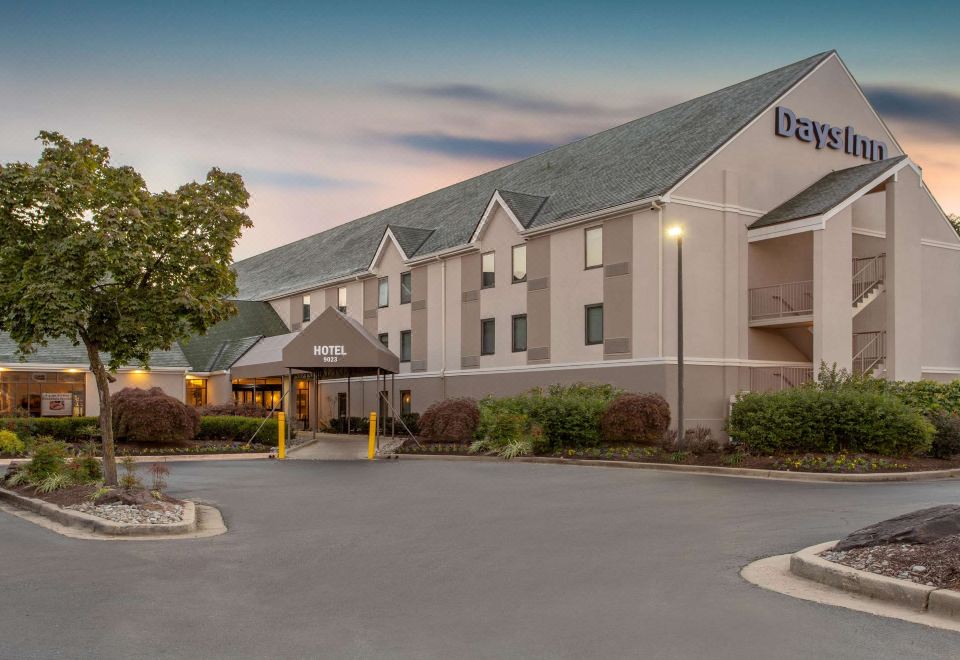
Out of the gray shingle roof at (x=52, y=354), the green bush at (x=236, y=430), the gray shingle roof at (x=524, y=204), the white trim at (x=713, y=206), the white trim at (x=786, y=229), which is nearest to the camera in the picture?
the white trim at (x=786, y=229)

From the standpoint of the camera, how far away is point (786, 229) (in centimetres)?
3306

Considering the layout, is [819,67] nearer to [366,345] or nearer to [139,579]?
[366,345]

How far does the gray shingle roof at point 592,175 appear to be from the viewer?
114ft

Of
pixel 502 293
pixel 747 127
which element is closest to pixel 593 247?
pixel 502 293

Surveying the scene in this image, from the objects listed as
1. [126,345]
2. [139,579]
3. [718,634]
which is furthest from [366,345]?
[718,634]

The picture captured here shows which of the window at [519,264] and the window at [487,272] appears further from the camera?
the window at [487,272]

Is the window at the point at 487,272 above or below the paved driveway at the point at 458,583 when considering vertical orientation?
above

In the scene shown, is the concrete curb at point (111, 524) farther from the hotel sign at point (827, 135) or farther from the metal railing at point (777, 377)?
the hotel sign at point (827, 135)

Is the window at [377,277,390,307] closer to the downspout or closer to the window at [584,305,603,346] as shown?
the downspout

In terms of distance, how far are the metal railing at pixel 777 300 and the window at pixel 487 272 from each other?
10.7m

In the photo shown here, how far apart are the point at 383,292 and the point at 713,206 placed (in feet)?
62.7

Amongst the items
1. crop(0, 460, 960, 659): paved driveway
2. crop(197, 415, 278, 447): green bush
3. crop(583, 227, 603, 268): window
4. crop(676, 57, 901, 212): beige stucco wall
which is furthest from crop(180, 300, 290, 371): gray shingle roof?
crop(0, 460, 960, 659): paved driveway

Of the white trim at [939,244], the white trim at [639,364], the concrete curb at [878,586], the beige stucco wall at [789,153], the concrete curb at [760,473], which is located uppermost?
the beige stucco wall at [789,153]

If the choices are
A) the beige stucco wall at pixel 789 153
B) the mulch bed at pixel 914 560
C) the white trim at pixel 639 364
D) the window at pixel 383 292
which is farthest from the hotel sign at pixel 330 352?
the mulch bed at pixel 914 560
